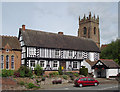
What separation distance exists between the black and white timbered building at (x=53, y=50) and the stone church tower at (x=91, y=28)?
19.7 m

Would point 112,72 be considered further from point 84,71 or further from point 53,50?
point 53,50

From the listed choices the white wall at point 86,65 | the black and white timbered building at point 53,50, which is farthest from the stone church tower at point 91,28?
the white wall at point 86,65

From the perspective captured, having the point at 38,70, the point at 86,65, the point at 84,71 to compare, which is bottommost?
the point at 84,71

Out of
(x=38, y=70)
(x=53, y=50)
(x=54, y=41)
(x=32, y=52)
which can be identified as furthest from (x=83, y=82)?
(x=54, y=41)

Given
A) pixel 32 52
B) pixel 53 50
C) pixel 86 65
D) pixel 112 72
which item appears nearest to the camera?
pixel 32 52

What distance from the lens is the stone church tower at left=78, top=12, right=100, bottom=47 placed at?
209 ft

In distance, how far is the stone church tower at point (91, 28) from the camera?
63.7m

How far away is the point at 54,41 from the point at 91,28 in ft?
91.5

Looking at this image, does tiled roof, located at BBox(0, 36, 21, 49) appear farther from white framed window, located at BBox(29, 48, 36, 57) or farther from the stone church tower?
the stone church tower

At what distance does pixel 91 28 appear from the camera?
6356cm

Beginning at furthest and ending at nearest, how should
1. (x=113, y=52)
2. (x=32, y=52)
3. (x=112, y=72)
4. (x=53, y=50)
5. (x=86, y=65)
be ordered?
(x=113, y=52)
(x=86, y=65)
(x=112, y=72)
(x=53, y=50)
(x=32, y=52)

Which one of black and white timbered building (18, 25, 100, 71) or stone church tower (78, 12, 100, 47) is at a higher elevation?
stone church tower (78, 12, 100, 47)

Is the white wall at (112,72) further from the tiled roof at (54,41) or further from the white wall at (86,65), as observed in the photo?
the tiled roof at (54,41)

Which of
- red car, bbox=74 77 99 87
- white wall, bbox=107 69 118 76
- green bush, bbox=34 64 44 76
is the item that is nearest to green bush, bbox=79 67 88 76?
white wall, bbox=107 69 118 76
